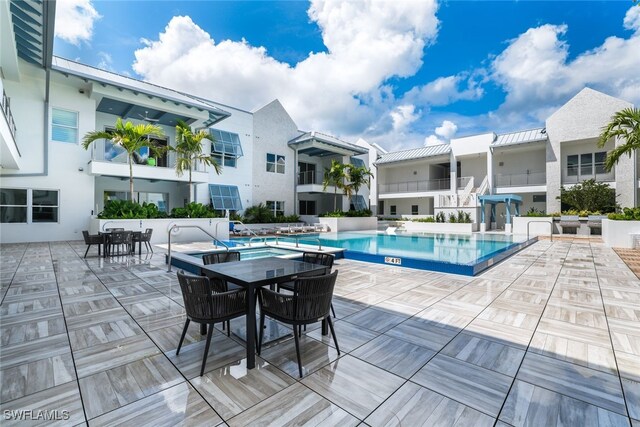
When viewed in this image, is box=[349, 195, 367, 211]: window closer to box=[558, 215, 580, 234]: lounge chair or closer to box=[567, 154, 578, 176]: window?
box=[558, 215, 580, 234]: lounge chair

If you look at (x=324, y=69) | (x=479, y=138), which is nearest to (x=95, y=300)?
(x=324, y=69)

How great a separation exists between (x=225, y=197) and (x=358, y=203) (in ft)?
42.6

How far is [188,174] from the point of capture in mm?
16641

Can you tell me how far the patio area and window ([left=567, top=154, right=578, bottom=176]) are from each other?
64.6 feet

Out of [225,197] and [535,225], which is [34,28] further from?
[535,225]

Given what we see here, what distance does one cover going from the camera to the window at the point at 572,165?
20750mm

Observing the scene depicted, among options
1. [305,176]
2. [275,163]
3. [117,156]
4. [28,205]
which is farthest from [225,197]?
[28,205]

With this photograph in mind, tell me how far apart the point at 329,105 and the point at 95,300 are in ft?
65.4

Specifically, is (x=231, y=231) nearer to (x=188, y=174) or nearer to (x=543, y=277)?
(x=188, y=174)

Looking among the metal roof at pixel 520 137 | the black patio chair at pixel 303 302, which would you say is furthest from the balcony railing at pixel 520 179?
the black patio chair at pixel 303 302

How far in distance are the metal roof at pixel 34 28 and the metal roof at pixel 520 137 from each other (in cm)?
2561

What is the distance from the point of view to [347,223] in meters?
21.7

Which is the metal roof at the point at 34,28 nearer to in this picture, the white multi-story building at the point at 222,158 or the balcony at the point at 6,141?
the white multi-story building at the point at 222,158

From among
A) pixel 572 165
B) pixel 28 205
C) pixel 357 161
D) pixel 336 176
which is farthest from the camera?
pixel 357 161
